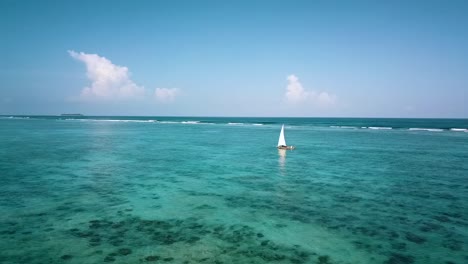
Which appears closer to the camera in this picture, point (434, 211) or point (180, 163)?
point (434, 211)

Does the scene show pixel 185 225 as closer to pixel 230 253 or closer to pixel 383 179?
pixel 230 253

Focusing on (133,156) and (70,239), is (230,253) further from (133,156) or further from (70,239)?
(133,156)

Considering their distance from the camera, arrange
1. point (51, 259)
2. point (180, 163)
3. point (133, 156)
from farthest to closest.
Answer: point (133, 156), point (180, 163), point (51, 259)

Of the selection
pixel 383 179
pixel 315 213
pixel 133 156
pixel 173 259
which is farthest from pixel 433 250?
pixel 133 156

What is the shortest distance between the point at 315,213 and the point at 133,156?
30273mm

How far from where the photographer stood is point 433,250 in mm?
13484

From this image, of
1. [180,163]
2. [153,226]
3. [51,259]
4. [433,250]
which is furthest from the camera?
[180,163]

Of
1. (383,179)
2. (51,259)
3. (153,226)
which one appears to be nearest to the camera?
(51,259)

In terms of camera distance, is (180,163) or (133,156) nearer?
(180,163)

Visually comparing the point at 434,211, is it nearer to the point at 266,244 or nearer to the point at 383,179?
the point at 383,179

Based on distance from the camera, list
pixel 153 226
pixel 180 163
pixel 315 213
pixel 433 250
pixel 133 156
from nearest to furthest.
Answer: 1. pixel 433 250
2. pixel 153 226
3. pixel 315 213
4. pixel 180 163
5. pixel 133 156

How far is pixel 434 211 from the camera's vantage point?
18922mm

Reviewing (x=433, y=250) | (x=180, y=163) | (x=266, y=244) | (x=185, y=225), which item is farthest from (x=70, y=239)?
(x=180, y=163)

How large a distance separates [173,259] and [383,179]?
2309cm
